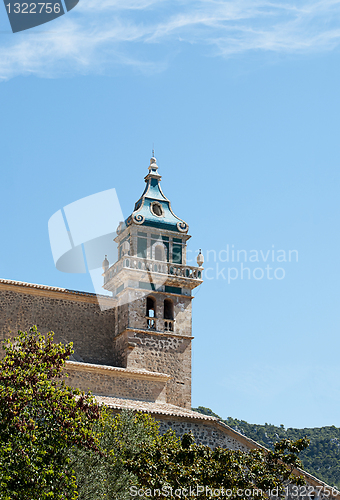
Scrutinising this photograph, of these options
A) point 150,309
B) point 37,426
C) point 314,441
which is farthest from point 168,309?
point 314,441

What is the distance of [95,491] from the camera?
1770 centimetres

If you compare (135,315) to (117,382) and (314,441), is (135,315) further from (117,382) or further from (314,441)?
(314,441)

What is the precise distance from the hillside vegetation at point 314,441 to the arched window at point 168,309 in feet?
52.4

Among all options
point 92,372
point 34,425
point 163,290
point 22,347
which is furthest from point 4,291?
point 34,425

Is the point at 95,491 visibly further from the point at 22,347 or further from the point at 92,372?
the point at 92,372

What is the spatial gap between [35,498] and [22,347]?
4.03 metres

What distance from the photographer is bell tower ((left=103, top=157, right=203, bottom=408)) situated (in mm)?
33062

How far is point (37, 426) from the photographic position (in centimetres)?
1645

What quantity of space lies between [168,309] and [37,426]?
62.9ft

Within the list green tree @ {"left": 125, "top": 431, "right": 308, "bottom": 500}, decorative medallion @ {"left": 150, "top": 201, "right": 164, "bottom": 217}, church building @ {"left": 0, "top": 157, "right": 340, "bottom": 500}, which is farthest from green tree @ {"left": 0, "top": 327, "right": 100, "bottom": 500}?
decorative medallion @ {"left": 150, "top": 201, "right": 164, "bottom": 217}

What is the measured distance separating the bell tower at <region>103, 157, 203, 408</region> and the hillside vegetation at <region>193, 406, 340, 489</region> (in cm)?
1518

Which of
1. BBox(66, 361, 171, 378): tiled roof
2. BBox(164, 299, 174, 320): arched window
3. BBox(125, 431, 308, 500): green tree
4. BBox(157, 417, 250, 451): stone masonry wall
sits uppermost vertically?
BBox(164, 299, 174, 320): arched window

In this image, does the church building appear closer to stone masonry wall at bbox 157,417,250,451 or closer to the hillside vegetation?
stone masonry wall at bbox 157,417,250,451

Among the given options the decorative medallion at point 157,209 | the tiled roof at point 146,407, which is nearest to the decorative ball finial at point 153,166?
the decorative medallion at point 157,209
